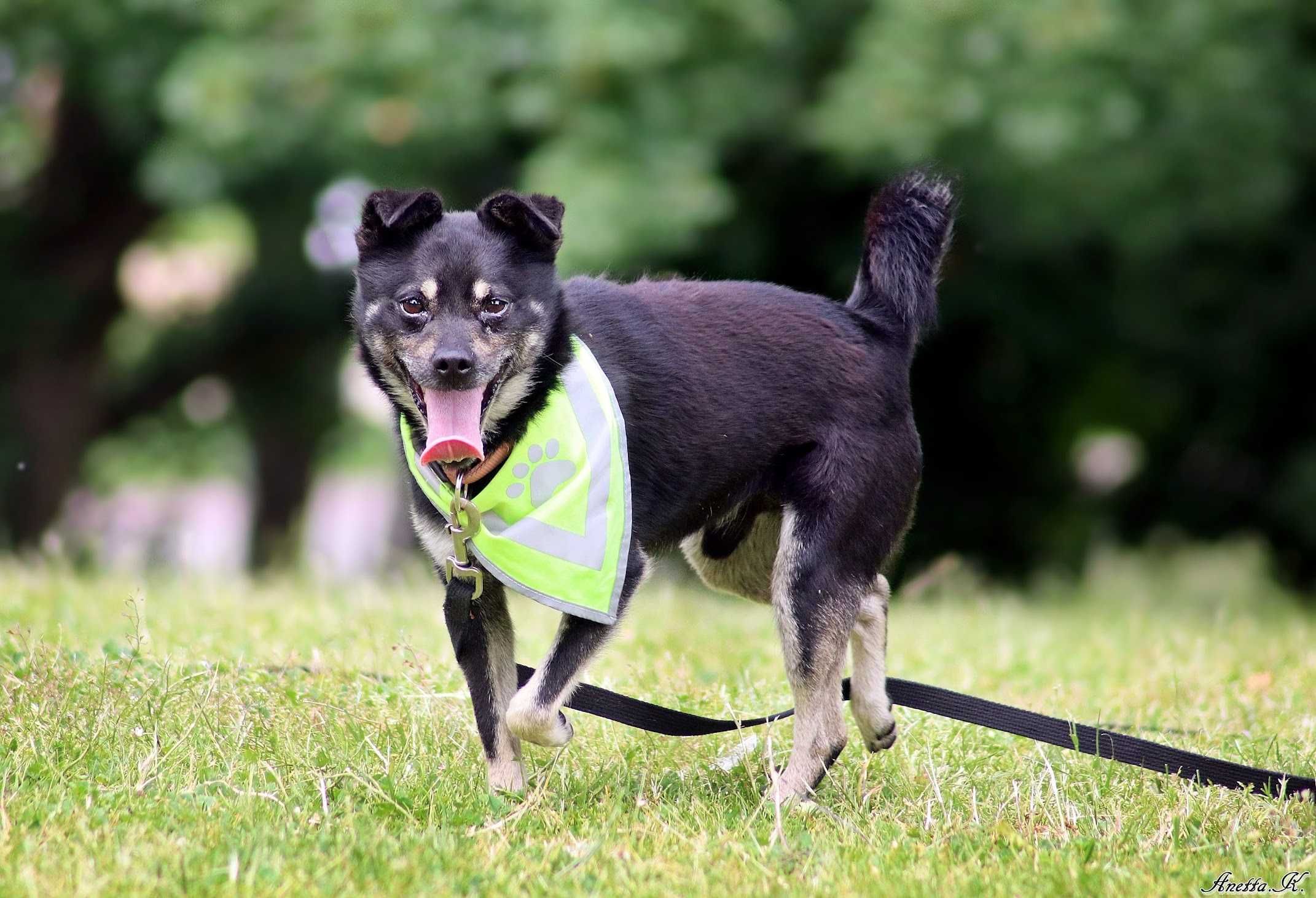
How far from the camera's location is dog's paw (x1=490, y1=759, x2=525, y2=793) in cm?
382

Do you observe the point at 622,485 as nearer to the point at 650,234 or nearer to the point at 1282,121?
the point at 650,234

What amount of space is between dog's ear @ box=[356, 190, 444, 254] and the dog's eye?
299 mm

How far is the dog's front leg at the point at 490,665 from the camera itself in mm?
3850

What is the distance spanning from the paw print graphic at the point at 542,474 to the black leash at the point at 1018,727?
2.14 feet

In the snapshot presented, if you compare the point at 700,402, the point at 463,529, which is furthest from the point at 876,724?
the point at 463,529

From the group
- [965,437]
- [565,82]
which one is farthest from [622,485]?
[965,437]

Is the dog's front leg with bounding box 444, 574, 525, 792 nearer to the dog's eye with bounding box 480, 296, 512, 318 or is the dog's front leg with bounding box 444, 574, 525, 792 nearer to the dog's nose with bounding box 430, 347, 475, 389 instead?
the dog's nose with bounding box 430, 347, 475, 389

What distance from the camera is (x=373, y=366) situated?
→ 154 inches

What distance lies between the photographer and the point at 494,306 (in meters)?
3.80

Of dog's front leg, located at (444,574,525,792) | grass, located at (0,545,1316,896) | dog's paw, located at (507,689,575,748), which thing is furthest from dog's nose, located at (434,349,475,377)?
grass, located at (0,545,1316,896)

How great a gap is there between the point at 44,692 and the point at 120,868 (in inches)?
46.8

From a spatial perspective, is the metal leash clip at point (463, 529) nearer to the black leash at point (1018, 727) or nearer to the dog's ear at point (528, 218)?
the black leash at point (1018, 727)
